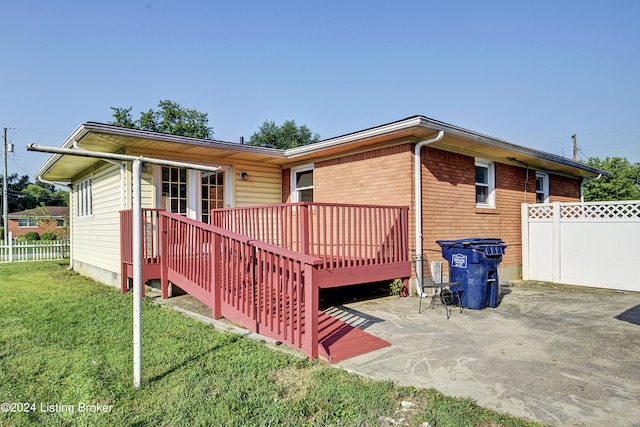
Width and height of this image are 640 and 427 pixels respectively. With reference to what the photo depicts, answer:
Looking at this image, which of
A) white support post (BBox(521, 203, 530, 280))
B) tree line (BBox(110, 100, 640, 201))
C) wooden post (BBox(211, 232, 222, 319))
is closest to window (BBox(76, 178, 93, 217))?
wooden post (BBox(211, 232, 222, 319))

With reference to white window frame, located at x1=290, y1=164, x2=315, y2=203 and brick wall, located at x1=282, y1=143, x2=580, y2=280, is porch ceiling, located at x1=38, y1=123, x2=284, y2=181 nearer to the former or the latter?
white window frame, located at x1=290, y1=164, x2=315, y2=203

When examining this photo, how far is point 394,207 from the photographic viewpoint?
6723 mm

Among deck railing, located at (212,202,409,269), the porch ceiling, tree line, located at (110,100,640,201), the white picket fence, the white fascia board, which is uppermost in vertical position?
tree line, located at (110,100,640,201)

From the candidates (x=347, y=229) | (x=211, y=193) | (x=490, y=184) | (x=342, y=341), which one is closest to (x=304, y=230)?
(x=347, y=229)

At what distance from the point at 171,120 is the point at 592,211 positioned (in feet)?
117

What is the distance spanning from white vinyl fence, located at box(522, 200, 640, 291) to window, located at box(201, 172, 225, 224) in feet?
26.0

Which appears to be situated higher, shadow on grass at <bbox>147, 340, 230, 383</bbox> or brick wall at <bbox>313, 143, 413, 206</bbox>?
brick wall at <bbox>313, 143, 413, 206</bbox>

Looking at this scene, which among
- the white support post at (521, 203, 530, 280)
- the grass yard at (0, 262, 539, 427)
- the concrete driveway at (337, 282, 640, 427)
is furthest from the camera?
the white support post at (521, 203, 530, 280)

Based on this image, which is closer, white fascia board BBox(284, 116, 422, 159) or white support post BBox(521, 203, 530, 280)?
white fascia board BBox(284, 116, 422, 159)

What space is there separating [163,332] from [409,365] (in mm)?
3099

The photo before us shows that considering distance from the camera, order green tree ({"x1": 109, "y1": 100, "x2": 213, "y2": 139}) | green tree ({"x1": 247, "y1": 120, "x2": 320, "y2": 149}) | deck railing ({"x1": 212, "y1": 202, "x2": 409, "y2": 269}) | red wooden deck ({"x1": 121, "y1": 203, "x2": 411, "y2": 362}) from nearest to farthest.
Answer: red wooden deck ({"x1": 121, "y1": 203, "x2": 411, "y2": 362}) → deck railing ({"x1": 212, "y1": 202, "x2": 409, "y2": 269}) → green tree ({"x1": 109, "y1": 100, "x2": 213, "y2": 139}) → green tree ({"x1": 247, "y1": 120, "x2": 320, "y2": 149})

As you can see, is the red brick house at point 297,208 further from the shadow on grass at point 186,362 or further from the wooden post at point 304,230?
the shadow on grass at point 186,362

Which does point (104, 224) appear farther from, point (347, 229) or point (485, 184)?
point (485, 184)

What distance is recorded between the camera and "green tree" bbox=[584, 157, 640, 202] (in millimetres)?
25859
